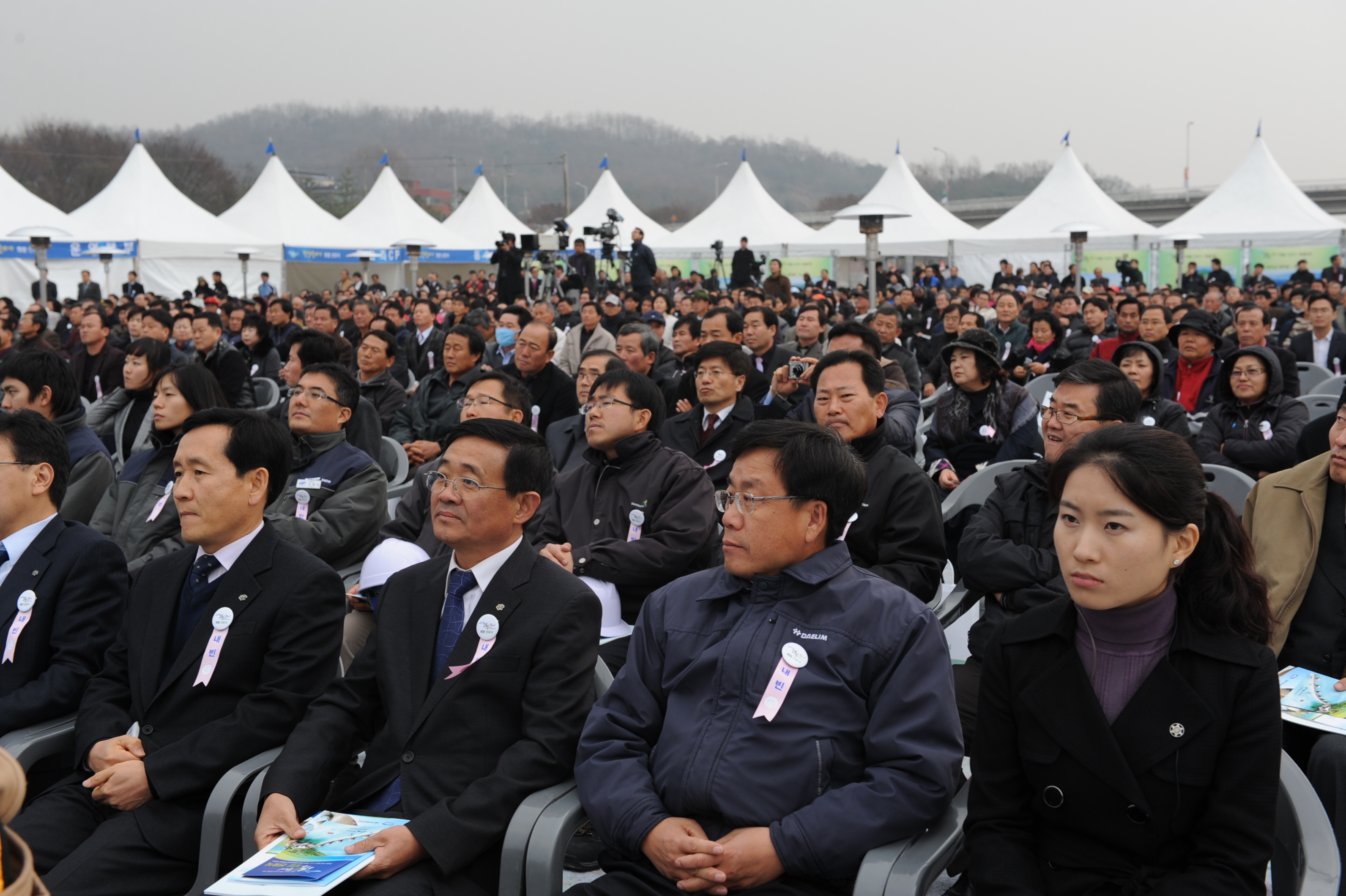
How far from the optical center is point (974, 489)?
3.64 meters

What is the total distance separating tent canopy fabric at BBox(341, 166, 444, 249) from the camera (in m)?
27.3

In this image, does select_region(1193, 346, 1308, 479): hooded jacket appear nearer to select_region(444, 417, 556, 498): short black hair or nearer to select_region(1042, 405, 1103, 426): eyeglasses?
select_region(1042, 405, 1103, 426): eyeglasses

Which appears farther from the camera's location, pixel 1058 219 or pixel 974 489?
pixel 1058 219

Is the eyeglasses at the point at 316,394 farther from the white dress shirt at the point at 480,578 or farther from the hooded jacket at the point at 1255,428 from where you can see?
the hooded jacket at the point at 1255,428

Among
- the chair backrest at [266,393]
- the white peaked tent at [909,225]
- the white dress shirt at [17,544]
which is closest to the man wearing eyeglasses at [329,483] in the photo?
the white dress shirt at [17,544]

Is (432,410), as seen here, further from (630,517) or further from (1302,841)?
(1302,841)

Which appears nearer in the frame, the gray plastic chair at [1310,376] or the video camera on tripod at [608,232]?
the gray plastic chair at [1310,376]

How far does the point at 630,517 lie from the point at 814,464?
4.38ft

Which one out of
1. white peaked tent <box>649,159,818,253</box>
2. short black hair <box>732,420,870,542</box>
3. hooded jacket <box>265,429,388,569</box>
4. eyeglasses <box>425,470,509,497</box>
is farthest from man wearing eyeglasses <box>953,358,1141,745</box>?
white peaked tent <box>649,159,818,253</box>

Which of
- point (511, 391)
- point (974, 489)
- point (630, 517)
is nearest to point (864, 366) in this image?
point (974, 489)

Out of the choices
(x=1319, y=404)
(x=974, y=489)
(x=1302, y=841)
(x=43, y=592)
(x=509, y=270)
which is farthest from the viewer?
(x=509, y=270)

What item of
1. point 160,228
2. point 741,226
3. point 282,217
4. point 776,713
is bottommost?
point 776,713

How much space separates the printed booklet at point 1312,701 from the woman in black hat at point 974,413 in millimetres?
2429

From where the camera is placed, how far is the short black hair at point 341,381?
12.6 feet
